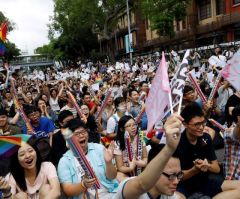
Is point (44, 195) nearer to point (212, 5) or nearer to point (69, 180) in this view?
point (69, 180)

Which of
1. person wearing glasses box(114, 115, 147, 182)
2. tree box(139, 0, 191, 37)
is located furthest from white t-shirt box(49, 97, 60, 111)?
tree box(139, 0, 191, 37)

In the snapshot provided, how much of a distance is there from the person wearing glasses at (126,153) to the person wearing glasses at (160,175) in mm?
1647

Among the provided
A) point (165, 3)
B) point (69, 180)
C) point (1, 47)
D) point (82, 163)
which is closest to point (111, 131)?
point (69, 180)

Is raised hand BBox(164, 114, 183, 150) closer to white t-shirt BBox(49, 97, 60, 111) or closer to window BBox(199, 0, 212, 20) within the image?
white t-shirt BBox(49, 97, 60, 111)

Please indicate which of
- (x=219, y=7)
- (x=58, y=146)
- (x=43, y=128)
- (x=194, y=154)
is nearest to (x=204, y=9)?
(x=219, y=7)

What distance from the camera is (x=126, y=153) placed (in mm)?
4391

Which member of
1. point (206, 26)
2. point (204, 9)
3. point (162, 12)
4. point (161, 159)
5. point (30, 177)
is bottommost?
point (30, 177)

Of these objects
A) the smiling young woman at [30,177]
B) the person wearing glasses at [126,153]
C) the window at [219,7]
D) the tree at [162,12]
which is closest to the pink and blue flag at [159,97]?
the smiling young woman at [30,177]

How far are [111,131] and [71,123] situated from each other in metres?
2.28

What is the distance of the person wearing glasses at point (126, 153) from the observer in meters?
4.27

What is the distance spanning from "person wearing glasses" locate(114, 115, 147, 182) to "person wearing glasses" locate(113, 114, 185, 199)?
5.40 feet

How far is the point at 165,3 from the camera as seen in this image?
26047 mm

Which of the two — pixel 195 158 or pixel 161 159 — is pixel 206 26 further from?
pixel 161 159

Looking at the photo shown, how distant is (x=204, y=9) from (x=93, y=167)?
1195 inches
